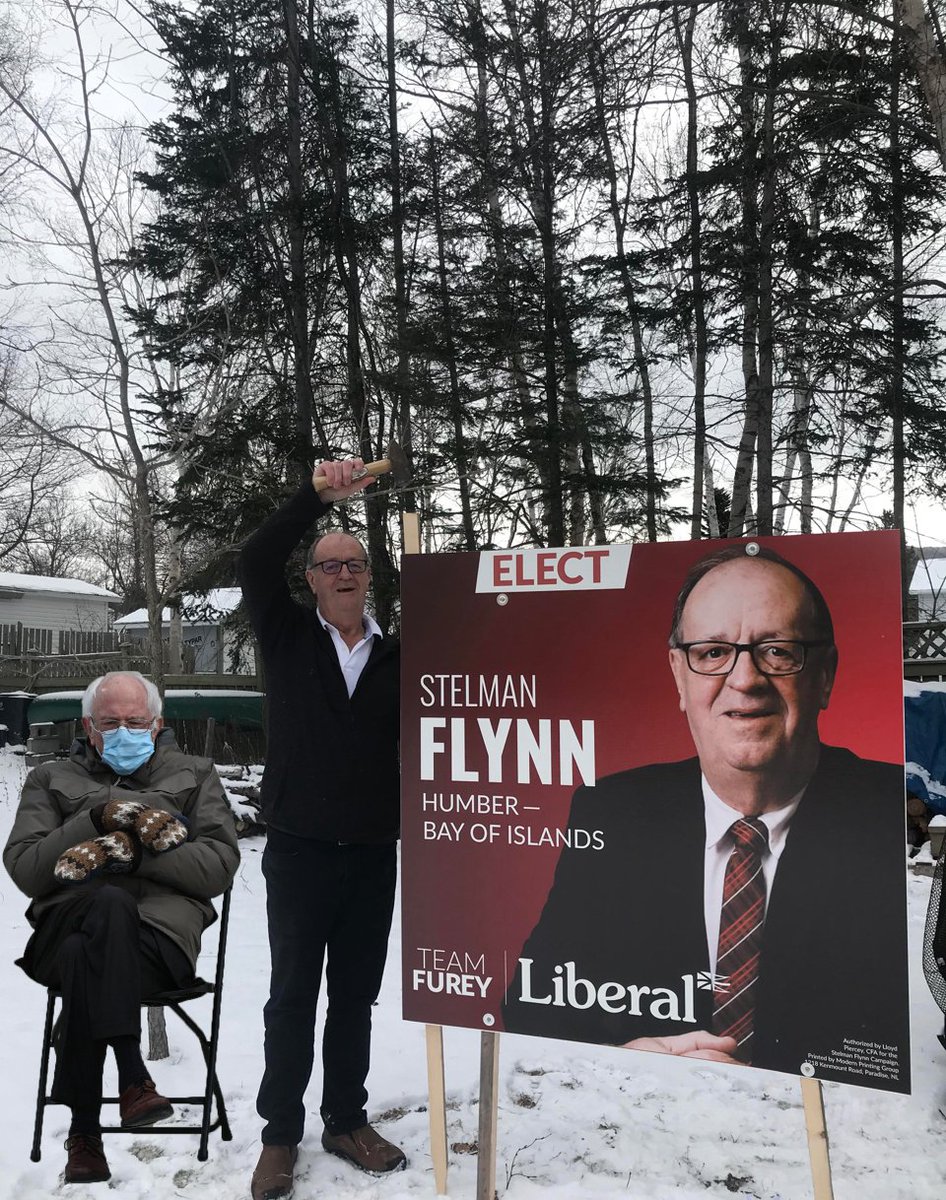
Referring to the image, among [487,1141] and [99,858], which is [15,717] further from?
[487,1141]

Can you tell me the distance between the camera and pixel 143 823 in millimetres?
2818

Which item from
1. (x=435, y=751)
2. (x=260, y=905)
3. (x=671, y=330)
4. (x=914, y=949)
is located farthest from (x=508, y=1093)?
(x=671, y=330)

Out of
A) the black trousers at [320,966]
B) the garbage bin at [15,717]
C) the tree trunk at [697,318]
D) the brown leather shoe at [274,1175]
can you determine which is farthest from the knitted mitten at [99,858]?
the garbage bin at [15,717]

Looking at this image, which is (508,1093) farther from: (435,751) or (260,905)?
(260,905)

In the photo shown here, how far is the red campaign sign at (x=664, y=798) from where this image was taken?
90.7 inches

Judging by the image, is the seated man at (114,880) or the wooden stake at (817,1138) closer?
the wooden stake at (817,1138)

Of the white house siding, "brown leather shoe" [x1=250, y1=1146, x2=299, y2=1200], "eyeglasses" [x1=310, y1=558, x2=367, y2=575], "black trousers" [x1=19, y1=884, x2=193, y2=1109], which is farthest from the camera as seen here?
the white house siding

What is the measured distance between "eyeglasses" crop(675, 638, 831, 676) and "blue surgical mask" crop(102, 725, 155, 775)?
173cm

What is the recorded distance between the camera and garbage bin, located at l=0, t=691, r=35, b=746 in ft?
46.8

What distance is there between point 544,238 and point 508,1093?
989cm

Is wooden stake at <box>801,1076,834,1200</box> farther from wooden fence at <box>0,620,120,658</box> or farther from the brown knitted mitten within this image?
wooden fence at <box>0,620,120,658</box>

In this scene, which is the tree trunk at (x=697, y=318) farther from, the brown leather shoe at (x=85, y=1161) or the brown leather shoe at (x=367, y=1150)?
the brown leather shoe at (x=85, y=1161)

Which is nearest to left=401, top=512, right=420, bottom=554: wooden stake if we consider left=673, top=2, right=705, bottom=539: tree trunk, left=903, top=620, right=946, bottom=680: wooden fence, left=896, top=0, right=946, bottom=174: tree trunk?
left=896, top=0, right=946, bottom=174: tree trunk

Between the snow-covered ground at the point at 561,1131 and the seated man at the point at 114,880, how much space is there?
340 millimetres
